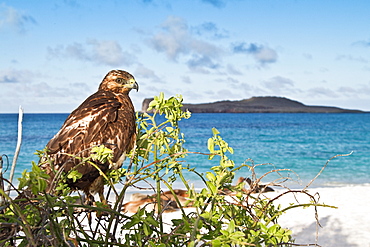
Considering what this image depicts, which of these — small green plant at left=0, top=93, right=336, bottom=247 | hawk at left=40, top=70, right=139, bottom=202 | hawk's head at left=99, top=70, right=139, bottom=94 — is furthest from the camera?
hawk's head at left=99, top=70, right=139, bottom=94

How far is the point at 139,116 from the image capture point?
259 cm

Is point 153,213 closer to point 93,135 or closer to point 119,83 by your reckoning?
point 93,135

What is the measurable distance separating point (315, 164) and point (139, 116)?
916 inches

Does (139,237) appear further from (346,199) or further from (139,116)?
(346,199)

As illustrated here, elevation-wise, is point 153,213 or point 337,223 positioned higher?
point 153,213

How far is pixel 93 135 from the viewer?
3002 millimetres

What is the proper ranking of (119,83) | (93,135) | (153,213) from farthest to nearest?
(119,83), (93,135), (153,213)

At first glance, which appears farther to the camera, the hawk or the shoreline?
the shoreline

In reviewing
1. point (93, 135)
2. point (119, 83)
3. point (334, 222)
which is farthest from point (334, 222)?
point (93, 135)

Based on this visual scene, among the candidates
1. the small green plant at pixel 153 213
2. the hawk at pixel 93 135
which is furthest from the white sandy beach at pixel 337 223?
the small green plant at pixel 153 213

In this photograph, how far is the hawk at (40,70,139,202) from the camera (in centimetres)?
283

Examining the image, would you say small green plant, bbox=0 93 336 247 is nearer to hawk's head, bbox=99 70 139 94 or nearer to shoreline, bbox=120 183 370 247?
hawk's head, bbox=99 70 139 94

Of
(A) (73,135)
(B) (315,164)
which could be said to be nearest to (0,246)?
(A) (73,135)

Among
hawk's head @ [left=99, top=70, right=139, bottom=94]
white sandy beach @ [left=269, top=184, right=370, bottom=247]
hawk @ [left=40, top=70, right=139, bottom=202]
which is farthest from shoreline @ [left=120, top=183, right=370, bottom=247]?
hawk @ [left=40, top=70, right=139, bottom=202]
